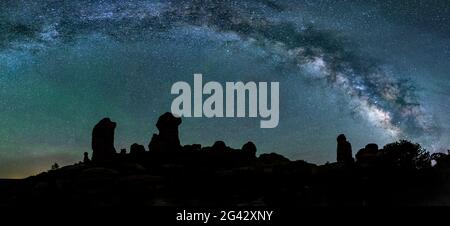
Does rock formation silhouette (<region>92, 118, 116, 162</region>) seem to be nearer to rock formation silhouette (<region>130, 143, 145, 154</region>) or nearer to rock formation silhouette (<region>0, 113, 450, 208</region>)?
rock formation silhouette (<region>130, 143, 145, 154</region>)

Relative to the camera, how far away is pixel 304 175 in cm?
4797

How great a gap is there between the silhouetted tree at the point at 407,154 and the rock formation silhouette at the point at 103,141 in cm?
4287

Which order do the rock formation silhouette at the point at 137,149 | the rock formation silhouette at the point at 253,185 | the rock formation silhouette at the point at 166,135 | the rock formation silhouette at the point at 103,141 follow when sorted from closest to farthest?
Result: the rock formation silhouette at the point at 253,185
the rock formation silhouette at the point at 103,141
the rock formation silhouette at the point at 166,135
the rock formation silhouette at the point at 137,149

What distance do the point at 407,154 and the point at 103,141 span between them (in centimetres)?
4765

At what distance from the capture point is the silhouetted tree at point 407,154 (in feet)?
185

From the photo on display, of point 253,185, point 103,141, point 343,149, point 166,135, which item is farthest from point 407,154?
point 103,141

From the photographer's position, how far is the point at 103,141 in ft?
229

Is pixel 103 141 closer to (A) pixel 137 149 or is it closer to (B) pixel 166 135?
(A) pixel 137 149

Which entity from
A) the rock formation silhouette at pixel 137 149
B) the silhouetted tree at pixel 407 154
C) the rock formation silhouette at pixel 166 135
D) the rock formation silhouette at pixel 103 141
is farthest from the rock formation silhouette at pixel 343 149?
the rock formation silhouette at pixel 103 141

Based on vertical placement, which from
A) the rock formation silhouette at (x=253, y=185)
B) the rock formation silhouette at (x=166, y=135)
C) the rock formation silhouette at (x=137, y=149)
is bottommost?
the rock formation silhouette at (x=253, y=185)

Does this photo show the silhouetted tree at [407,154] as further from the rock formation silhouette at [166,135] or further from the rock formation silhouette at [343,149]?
the rock formation silhouette at [166,135]

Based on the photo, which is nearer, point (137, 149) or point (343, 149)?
point (343, 149)
